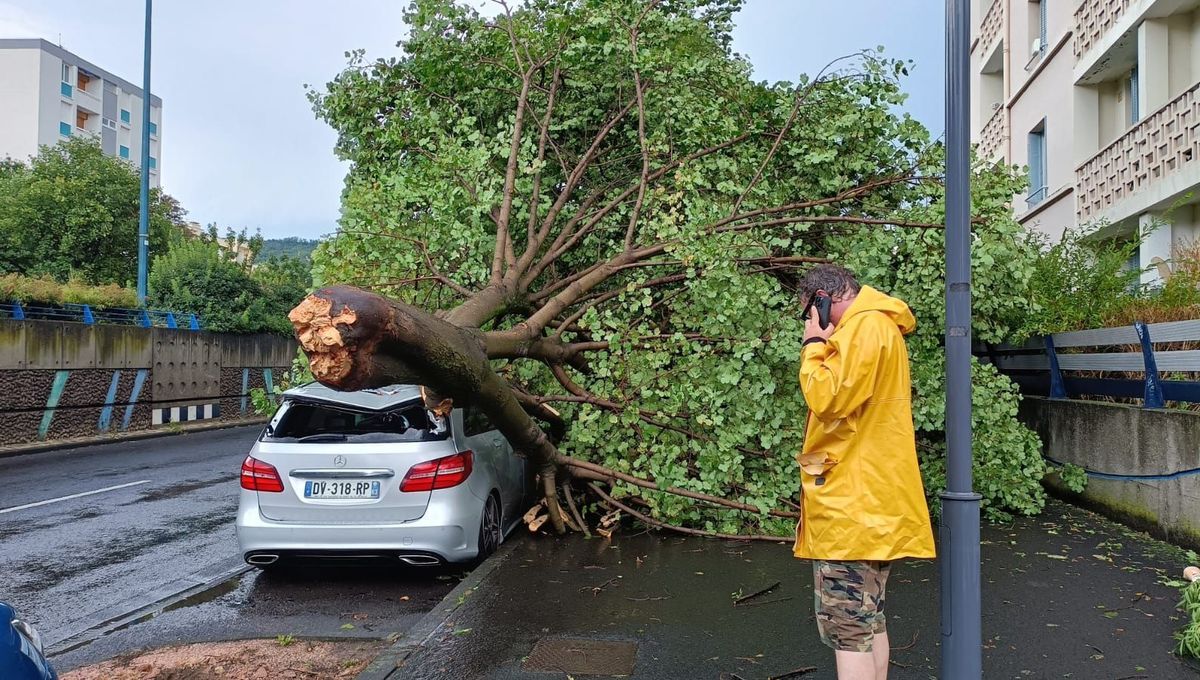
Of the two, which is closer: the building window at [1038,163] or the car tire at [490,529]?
the car tire at [490,529]

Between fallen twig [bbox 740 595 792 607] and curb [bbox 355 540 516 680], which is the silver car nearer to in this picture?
curb [bbox 355 540 516 680]

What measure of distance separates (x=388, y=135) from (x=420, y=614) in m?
4.79

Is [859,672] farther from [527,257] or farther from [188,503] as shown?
[188,503]

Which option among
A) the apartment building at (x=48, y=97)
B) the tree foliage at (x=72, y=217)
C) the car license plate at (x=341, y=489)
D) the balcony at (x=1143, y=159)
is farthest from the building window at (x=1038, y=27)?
the apartment building at (x=48, y=97)

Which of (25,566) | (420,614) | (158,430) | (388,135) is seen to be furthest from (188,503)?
(158,430)

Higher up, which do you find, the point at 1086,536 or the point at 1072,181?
the point at 1072,181

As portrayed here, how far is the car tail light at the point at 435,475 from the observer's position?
19.9 ft

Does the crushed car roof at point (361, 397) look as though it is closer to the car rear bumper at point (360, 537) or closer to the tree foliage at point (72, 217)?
the car rear bumper at point (360, 537)

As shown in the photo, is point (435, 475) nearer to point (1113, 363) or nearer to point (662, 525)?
point (662, 525)

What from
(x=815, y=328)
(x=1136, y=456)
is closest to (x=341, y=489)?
(x=815, y=328)

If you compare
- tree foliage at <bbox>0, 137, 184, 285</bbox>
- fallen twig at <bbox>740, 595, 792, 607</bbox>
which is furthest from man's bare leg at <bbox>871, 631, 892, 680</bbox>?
tree foliage at <bbox>0, 137, 184, 285</bbox>

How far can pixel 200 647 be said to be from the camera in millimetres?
4918

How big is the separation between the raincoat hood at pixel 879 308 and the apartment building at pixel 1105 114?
756cm

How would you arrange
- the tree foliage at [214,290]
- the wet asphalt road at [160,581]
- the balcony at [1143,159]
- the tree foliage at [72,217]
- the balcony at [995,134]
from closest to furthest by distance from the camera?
the wet asphalt road at [160,581]
the balcony at [1143,159]
the balcony at [995,134]
the tree foliage at [214,290]
the tree foliage at [72,217]
